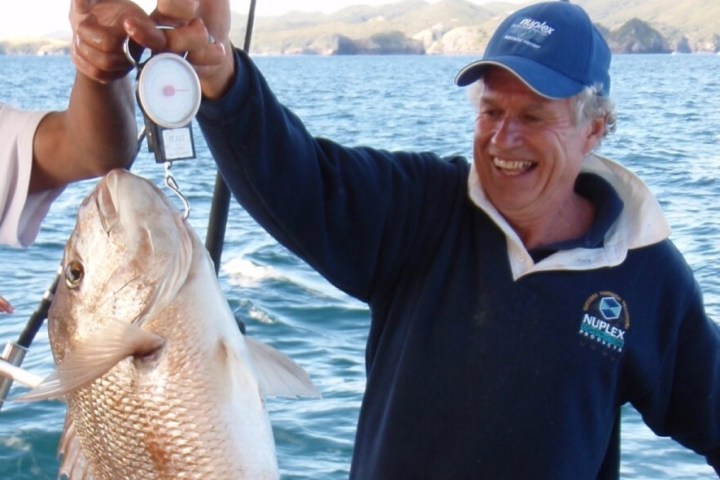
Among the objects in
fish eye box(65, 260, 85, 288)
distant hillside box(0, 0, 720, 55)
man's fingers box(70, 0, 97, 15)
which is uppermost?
man's fingers box(70, 0, 97, 15)

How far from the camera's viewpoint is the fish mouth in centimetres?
277

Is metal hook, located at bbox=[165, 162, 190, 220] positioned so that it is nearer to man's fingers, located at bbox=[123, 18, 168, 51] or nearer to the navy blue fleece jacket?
man's fingers, located at bbox=[123, 18, 168, 51]

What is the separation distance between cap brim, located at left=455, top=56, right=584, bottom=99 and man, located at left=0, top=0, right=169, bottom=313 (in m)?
0.94

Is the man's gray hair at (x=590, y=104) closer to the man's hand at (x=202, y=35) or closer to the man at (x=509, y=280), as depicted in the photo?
the man at (x=509, y=280)

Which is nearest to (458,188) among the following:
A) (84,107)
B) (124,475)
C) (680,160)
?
(84,107)

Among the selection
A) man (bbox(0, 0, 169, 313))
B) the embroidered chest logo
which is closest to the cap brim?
the embroidered chest logo

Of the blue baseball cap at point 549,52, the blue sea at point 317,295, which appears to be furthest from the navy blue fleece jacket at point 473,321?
the blue baseball cap at point 549,52

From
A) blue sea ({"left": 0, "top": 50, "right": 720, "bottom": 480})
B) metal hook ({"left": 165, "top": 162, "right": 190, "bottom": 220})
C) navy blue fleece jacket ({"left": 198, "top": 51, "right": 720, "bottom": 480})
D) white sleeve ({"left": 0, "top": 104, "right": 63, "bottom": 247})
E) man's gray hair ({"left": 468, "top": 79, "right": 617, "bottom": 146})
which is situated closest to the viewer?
metal hook ({"left": 165, "top": 162, "right": 190, "bottom": 220})

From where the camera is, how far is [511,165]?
2781 millimetres

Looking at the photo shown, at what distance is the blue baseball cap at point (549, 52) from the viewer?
2754mm

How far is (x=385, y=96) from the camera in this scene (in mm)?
44812

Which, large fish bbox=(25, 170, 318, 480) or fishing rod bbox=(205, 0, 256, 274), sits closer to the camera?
large fish bbox=(25, 170, 318, 480)

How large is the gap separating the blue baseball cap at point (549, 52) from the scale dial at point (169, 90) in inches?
41.3

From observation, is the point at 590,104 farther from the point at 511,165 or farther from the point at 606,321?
the point at 606,321
